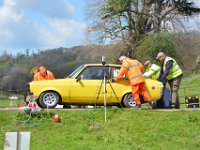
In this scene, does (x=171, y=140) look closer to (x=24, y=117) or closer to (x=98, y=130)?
(x=98, y=130)

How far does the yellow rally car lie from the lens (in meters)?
14.5

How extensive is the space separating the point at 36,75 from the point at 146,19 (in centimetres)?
2892

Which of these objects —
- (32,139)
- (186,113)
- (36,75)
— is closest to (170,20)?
(36,75)

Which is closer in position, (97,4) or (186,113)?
(186,113)

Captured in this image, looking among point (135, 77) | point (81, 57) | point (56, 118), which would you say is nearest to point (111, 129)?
point (56, 118)

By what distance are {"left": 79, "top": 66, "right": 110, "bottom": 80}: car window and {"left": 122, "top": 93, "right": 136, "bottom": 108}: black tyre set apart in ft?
2.86

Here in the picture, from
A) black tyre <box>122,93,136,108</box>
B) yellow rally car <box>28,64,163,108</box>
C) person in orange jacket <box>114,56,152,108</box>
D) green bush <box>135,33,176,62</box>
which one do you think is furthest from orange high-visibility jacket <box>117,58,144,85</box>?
green bush <box>135,33,176,62</box>

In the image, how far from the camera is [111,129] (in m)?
11.6

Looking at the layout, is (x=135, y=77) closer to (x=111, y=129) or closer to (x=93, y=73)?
(x=93, y=73)

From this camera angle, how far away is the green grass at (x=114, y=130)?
401 inches

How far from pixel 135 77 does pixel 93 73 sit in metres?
1.67

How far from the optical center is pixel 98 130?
11469mm

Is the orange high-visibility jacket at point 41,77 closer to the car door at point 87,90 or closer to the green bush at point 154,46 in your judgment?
the car door at point 87,90

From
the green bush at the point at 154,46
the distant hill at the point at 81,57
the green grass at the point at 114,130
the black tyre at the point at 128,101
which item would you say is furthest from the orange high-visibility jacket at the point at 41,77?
the green bush at the point at 154,46
